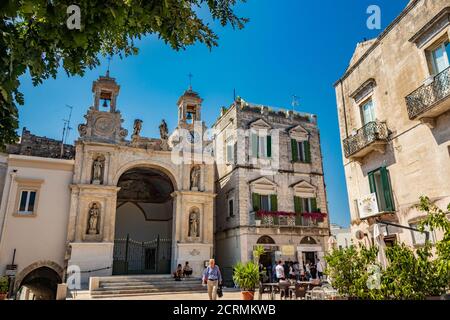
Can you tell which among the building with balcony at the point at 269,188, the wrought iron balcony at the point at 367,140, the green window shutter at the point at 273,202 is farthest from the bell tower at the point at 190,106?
the wrought iron balcony at the point at 367,140

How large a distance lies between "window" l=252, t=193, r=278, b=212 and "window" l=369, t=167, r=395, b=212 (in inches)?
428

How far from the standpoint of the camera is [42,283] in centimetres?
2444

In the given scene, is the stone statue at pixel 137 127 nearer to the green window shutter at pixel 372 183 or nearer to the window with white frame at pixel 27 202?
the window with white frame at pixel 27 202

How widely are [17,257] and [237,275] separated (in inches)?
527

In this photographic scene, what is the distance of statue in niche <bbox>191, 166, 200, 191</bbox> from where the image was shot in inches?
888

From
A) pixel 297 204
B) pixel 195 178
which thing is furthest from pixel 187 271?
pixel 297 204

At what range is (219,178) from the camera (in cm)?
2662

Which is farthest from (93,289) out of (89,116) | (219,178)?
(219,178)

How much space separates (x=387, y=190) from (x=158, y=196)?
2003cm

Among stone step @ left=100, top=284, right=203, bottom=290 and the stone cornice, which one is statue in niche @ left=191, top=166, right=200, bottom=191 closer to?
stone step @ left=100, top=284, right=203, bottom=290

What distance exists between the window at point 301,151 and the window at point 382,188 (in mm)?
12603

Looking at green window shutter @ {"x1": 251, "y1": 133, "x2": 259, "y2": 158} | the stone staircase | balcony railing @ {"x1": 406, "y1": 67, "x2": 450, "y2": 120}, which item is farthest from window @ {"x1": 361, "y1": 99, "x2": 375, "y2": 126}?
the stone staircase

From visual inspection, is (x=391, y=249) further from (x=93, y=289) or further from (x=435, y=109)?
(x=93, y=289)

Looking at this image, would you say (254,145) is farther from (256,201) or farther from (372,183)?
(372,183)
